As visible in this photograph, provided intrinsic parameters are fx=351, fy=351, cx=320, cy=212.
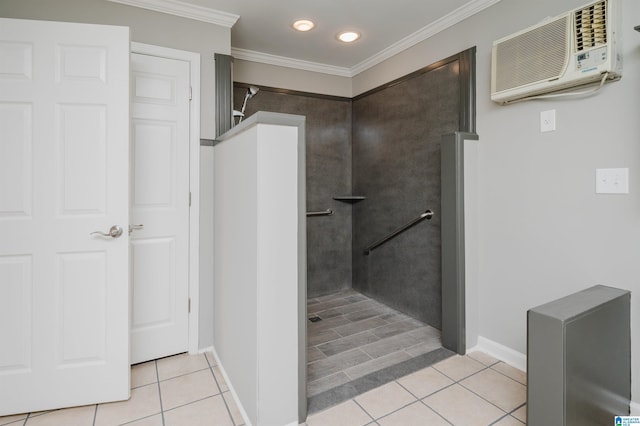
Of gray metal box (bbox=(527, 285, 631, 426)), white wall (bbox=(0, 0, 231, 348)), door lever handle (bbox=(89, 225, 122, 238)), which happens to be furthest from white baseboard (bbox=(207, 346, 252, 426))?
gray metal box (bbox=(527, 285, 631, 426))

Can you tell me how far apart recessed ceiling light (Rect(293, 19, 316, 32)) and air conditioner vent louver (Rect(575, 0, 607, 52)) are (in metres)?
1.79

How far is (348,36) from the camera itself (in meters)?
3.06

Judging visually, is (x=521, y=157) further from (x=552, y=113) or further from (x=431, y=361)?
(x=431, y=361)

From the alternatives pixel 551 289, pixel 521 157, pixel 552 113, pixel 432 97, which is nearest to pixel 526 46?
pixel 552 113

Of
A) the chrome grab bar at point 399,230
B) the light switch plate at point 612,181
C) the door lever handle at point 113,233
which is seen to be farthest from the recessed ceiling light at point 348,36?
the door lever handle at point 113,233

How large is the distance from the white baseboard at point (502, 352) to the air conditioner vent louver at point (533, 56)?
1.73m

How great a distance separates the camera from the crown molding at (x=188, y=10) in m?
2.38

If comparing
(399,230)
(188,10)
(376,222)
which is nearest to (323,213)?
(376,222)

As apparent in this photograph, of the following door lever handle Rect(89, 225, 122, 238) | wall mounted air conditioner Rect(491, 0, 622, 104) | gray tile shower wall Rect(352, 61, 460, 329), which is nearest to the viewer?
wall mounted air conditioner Rect(491, 0, 622, 104)

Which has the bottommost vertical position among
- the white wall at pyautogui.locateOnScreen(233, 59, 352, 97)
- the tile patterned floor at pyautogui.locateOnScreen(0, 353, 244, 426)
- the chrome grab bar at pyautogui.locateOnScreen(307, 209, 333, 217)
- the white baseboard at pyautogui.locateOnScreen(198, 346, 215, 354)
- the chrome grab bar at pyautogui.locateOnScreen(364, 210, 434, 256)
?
the tile patterned floor at pyautogui.locateOnScreen(0, 353, 244, 426)

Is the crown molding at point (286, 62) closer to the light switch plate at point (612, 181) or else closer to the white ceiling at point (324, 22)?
the white ceiling at point (324, 22)

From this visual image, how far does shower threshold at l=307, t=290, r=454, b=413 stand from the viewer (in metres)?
2.15

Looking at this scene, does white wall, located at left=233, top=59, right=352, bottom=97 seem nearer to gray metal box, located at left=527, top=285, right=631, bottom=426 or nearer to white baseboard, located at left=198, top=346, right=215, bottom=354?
white baseboard, located at left=198, top=346, right=215, bottom=354

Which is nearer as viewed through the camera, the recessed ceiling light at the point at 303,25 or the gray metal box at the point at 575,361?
the gray metal box at the point at 575,361
